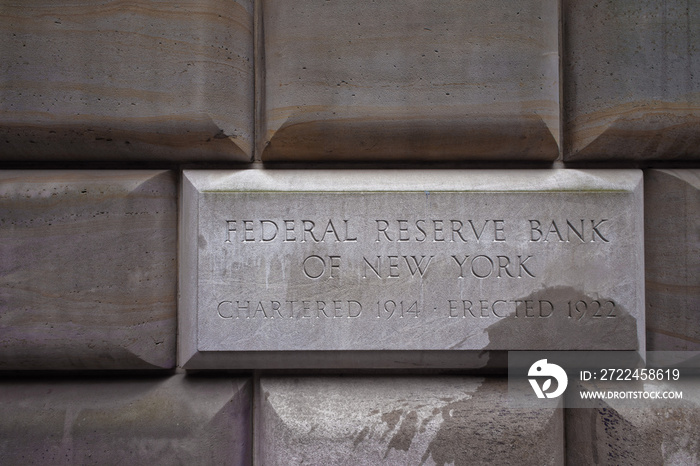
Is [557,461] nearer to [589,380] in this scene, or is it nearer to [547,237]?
[589,380]

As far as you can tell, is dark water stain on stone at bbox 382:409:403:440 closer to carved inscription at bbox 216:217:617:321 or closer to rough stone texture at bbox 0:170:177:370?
carved inscription at bbox 216:217:617:321

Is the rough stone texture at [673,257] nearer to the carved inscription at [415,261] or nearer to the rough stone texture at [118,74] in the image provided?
the carved inscription at [415,261]

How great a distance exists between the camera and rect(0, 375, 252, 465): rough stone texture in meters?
1.59

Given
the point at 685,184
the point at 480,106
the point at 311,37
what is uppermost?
the point at 311,37

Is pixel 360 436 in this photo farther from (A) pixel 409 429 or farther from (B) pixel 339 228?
(B) pixel 339 228

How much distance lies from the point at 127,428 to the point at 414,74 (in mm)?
1979

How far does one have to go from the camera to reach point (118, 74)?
1.61 metres

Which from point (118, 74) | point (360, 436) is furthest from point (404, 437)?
point (118, 74)

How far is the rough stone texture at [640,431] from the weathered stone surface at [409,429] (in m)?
0.12

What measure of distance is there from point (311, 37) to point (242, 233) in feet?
2.98

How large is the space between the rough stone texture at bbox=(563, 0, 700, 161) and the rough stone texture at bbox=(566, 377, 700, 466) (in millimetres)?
1078

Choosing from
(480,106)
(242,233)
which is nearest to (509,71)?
(480,106)

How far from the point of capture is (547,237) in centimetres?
159

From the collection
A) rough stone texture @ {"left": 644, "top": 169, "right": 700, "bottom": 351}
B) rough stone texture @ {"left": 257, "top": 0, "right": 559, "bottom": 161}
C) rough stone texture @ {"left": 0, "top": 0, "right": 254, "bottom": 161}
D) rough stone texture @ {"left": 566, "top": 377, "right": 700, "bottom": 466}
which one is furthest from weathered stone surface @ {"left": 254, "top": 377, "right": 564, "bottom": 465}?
rough stone texture @ {"left": 0, "top": 0, "right": 254, "bottom": 161}
